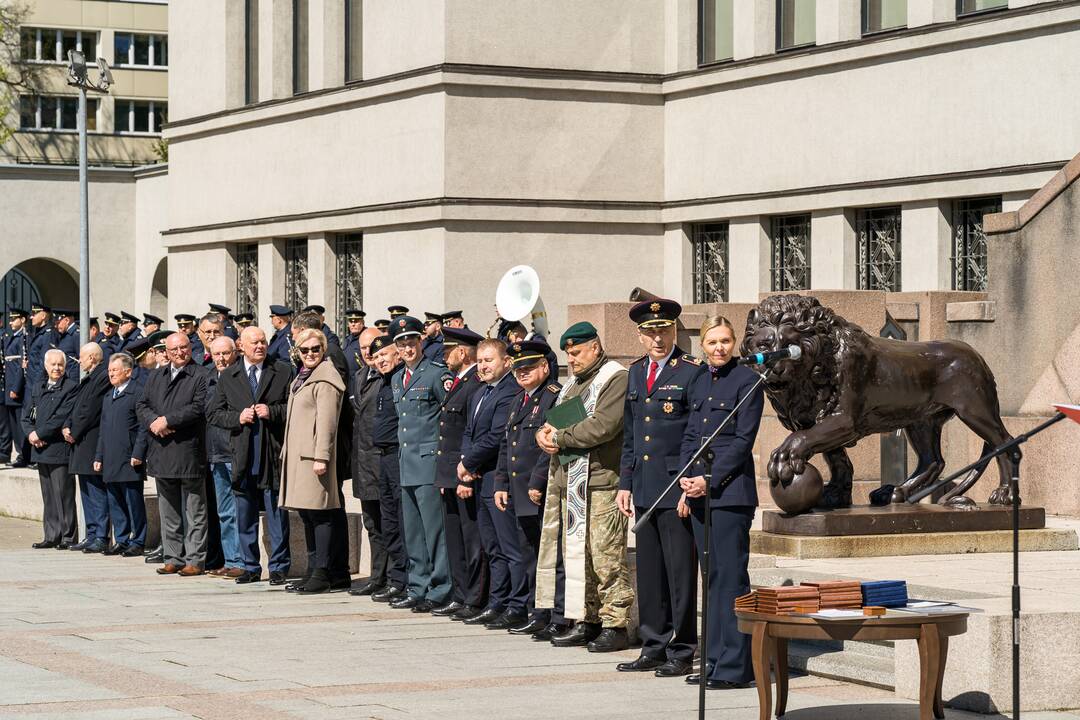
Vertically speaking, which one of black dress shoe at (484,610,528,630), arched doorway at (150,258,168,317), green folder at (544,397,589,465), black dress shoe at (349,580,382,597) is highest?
arched doorway at (150,258,168,317)

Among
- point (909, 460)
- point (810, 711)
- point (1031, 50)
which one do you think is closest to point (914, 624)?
point (810, 711)

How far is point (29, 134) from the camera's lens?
5781cm

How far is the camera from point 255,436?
16203 millimetres

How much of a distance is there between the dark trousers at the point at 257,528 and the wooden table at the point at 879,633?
7322mm

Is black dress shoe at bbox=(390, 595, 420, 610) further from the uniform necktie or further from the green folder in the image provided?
the green folder

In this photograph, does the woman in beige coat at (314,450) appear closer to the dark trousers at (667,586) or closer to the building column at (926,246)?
the dark trousers at (667,586)

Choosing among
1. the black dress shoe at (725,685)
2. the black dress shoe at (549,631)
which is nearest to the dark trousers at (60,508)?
the black dress shoe at (549,631)

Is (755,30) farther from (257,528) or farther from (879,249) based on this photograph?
(257,528)

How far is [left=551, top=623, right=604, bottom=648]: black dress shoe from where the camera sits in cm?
1252

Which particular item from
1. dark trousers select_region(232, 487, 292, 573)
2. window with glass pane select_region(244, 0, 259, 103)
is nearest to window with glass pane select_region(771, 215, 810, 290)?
window with glass pane select_region(244, 0, 259, 103)

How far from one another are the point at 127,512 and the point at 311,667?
7839 millimetres

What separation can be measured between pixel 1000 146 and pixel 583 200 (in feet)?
22.3

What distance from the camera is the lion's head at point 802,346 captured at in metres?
13.5

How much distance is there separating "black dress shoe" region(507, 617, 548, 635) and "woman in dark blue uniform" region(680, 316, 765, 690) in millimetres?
2192
